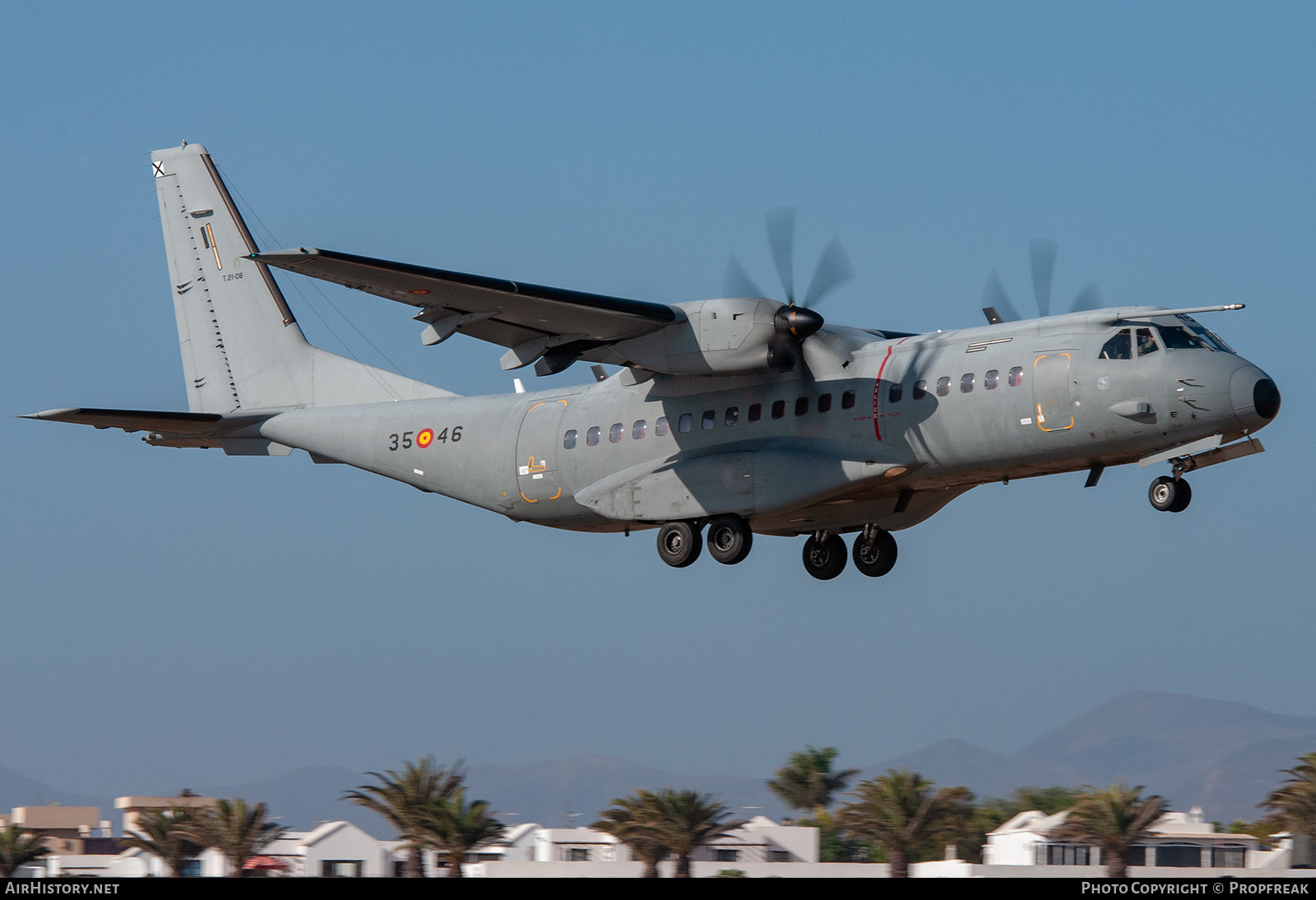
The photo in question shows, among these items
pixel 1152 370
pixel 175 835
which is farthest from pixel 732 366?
pixel 175 835

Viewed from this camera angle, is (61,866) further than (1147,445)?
Yes

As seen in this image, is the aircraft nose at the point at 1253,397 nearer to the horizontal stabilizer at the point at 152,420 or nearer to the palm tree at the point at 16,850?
the horizontal stabilizer at the point at 152,420

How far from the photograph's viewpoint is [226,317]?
80.0 ft

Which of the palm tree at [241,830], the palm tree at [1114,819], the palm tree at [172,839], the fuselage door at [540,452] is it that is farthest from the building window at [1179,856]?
the fuselage door at [540,452]

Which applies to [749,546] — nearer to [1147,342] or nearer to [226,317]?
[1147,342]

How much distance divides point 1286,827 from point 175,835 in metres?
25.1

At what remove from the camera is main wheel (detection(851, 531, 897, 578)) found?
2005 centimetres

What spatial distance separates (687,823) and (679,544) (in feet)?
53.7

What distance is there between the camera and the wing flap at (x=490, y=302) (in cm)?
1628

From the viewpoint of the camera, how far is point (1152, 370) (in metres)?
16.2

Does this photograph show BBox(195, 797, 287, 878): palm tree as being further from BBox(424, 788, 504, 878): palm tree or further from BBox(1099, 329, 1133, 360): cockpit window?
BBox(1099, 329, 1133, 360): cockpit window

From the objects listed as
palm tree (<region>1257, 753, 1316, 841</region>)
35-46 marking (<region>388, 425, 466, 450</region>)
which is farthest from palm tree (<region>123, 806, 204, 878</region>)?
palm tree (<region>1257, 753, 1316, 841</region>)

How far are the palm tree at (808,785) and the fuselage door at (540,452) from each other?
45.0 meters
